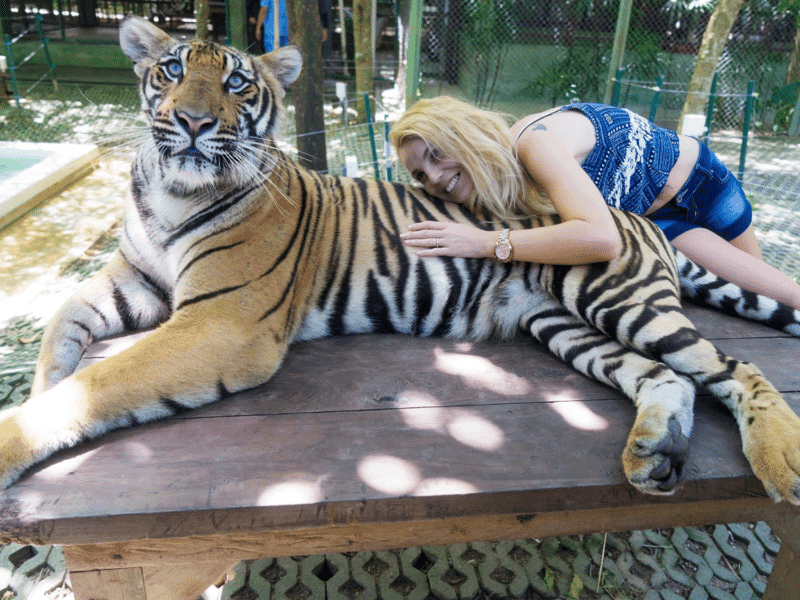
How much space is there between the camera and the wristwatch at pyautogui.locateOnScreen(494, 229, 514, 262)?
218cm

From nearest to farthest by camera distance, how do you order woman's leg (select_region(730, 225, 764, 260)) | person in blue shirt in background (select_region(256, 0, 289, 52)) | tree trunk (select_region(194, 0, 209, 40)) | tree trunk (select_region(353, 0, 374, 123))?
woman's leg (select_region(730, 225, 764, 260)), person in blue shirt in background (select_region(256, 0, 289, 52)), tree trunk (select_region(353, 0, 374, 123)), tree trunk (select_region(194, 0, 209, 40))

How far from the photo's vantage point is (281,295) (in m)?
2.05

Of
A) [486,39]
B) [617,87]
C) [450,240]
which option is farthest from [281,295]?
[486,39]

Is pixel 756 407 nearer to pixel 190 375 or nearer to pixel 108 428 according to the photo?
pixel 190 375

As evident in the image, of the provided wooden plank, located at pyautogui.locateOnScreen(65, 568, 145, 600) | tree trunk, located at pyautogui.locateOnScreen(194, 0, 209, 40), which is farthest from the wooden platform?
tree trunk, located at pyautogui.locateOnScreen(194, 0, 209, 40)

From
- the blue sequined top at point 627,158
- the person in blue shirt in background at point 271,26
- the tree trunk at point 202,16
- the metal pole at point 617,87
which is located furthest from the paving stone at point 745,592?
the tree trunk at point 202,16

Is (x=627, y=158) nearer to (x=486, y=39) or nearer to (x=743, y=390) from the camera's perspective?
(x=743, y=390)

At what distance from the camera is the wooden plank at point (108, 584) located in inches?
60.3

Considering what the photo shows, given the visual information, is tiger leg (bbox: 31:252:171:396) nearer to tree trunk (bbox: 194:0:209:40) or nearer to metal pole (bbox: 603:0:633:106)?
metal pole (bbox: 603:0:633:106)

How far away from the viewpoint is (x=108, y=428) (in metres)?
1.60

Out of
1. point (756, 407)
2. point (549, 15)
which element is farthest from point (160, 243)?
point (549, 15)

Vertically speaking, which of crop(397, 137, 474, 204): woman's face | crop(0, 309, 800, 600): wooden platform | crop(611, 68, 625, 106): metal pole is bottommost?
crop(0, 309, 800, 600): wooden platform

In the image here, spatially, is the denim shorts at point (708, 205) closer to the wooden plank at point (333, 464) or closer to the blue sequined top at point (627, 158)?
the blue sequined top at point (627, 158)

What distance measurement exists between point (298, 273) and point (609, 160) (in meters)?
1.29
